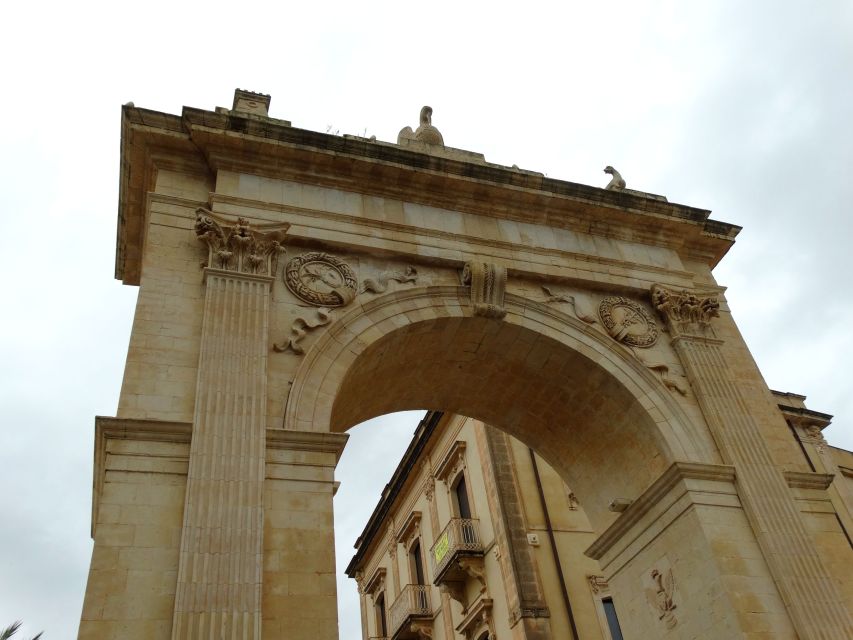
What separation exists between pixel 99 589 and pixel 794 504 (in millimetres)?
9186

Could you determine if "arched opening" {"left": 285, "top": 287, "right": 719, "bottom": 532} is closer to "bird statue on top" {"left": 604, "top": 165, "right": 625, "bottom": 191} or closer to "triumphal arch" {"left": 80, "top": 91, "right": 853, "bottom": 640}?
"triumphal arch" {"left": 80, "top": 91, "right": 853, "bottom": 640}

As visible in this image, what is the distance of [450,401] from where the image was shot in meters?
Result: 13.6

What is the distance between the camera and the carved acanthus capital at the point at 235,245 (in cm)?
1053

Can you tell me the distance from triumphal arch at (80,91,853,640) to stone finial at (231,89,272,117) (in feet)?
0.16

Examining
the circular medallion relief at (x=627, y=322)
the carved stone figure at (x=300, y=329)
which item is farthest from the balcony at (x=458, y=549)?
the carved stone figure at (x=300, y=329)

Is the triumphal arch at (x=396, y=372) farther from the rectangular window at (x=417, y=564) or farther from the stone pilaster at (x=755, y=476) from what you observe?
the rectangular window at (x=417, y=564)

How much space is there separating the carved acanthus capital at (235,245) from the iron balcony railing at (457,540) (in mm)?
12291

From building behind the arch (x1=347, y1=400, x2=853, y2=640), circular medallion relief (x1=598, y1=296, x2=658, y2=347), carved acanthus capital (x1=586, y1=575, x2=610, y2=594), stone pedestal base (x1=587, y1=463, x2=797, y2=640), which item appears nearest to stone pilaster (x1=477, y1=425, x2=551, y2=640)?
building behind the arch (x1=347, y1=400, x2=853, y2=640)

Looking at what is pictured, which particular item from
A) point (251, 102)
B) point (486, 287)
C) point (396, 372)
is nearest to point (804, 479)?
point (486, 287)

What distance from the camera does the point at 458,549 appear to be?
67.4 ft

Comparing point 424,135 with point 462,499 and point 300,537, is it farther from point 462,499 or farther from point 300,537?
point 462,499

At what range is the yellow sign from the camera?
2192 centimetres

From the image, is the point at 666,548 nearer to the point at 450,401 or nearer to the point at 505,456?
the point at 450,401

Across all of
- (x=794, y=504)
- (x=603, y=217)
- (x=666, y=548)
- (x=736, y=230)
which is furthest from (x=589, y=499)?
(x=736, y=230)
